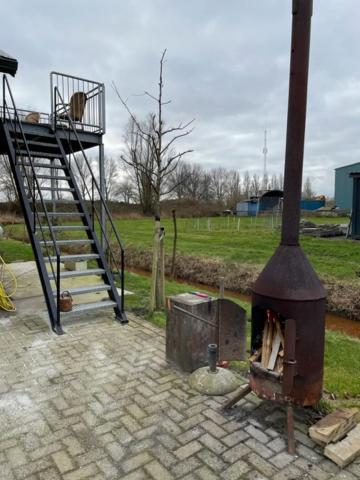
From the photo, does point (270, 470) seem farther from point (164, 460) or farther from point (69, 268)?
point (69, 268)

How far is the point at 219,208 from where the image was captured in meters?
38.9

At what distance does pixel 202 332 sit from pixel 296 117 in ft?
6.44

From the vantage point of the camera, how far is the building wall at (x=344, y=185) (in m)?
31.3

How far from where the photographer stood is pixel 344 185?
105ft

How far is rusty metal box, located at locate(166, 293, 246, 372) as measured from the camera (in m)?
3.24

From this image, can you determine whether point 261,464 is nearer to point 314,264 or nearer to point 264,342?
point 264,342

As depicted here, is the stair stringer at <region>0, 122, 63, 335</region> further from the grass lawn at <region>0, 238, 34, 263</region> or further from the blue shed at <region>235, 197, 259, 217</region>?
the blue shed at <region>235, 197, 259, 217</region>

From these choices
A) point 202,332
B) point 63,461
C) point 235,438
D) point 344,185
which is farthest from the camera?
point 344,185

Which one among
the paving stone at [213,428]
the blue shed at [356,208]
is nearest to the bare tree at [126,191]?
the blue shed at [356,208]

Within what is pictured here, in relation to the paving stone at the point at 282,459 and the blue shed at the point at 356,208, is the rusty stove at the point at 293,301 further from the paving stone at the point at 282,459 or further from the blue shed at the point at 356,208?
the blue shed at the point at 356,208

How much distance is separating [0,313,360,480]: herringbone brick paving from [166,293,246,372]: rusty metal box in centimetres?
20

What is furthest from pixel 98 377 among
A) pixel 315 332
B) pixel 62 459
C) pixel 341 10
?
pixel 341 10

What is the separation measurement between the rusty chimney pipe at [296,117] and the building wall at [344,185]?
3115 centimetres

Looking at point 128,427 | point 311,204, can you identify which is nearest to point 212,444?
point 128,427
